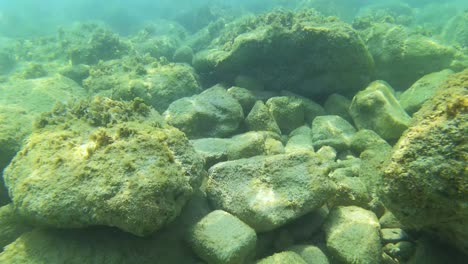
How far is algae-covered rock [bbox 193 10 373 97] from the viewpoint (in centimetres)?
602

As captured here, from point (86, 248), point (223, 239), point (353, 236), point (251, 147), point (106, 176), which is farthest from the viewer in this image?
point (251, 147)

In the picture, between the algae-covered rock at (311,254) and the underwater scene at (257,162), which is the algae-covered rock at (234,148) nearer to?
the underwater scene at (257,162)

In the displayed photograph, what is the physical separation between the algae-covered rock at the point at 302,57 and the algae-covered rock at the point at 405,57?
3.19ft

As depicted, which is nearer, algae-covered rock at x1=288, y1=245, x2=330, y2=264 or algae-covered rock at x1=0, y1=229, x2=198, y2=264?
algae-covered rock at x1=0, y1=229, x2=198, y2=264

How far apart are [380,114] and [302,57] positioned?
2.08 meters

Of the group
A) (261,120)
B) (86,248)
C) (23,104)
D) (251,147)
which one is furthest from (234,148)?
(23,104)

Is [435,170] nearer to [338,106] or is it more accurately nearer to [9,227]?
[338,106]

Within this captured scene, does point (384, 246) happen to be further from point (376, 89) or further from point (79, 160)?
point (79, 160)

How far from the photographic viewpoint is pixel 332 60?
614 centimetres

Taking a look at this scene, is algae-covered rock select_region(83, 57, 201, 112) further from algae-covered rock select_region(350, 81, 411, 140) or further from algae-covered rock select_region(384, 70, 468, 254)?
algae-covered rock select_region(384, 70, 468, 254)

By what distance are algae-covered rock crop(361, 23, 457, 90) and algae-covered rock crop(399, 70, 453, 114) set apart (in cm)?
93

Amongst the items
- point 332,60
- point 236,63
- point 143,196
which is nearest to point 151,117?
point 143,196

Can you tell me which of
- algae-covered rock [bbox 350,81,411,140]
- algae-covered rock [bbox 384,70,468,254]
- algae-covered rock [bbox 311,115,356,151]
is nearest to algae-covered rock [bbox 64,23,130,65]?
algae-covered rock [bbox 311,115,356,151]

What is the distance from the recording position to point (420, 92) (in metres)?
5.73
